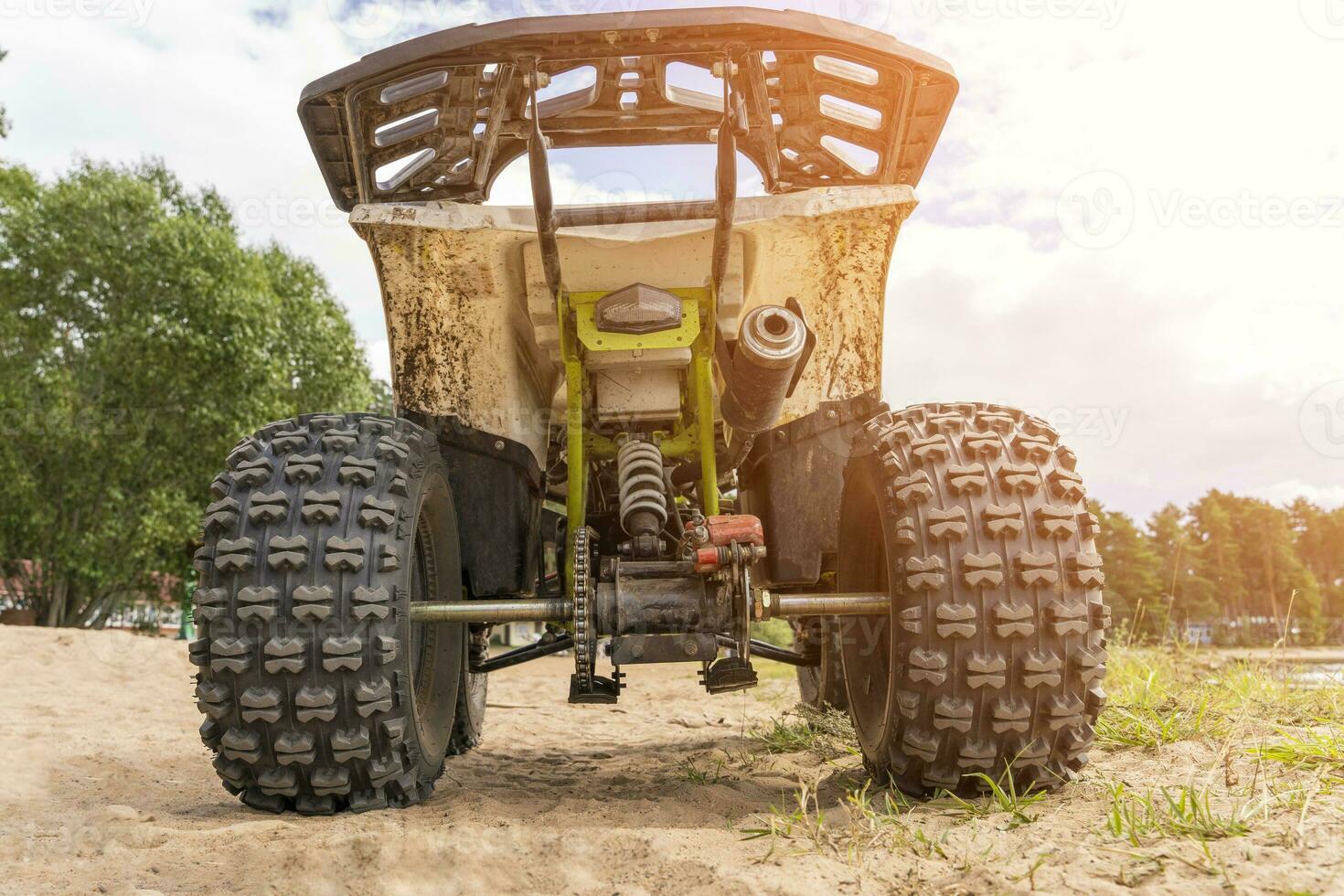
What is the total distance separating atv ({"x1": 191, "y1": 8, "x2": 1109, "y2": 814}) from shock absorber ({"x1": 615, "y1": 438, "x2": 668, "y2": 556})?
11 millimetres

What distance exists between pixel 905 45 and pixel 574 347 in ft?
5.11

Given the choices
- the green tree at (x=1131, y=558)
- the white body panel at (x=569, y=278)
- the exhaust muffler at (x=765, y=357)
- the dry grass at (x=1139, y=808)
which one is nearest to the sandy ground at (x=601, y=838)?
the dry grass at (x=1139, y=808)

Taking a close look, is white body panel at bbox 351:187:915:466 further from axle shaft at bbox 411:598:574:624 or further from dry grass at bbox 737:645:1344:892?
dry grass at bbox 737:645:1344:892

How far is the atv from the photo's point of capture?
110 inches

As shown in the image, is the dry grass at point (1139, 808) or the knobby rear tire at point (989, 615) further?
the knobby rear tire at point (989, 615)

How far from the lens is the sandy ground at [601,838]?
2.10m

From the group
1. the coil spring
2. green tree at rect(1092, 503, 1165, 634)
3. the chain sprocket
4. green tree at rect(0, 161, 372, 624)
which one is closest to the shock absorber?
the coil spring

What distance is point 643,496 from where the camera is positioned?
3566mm

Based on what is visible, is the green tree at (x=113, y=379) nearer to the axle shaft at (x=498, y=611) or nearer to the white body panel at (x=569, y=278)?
the white body panel at (x=569, y=278)

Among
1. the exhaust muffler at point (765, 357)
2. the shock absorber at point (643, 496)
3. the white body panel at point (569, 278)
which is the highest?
the white body panel at point (569, 278)

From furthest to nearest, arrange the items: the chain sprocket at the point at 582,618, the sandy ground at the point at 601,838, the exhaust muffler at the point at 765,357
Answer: the exhaust muffler at the point at 765,357 → the chain sprocket at the point at 582,618 → the sandy ground at the point at 601,838

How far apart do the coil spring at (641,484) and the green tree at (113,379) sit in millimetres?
16180

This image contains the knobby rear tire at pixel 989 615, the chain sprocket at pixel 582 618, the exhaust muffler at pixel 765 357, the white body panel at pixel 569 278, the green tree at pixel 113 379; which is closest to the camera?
the knobby rear tire at pixel 989 615

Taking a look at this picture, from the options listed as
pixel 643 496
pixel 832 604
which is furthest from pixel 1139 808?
pixel 643 496
